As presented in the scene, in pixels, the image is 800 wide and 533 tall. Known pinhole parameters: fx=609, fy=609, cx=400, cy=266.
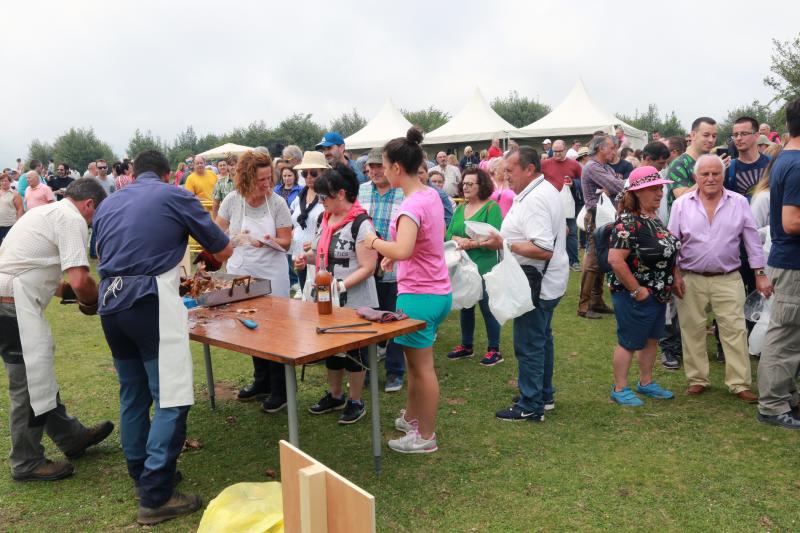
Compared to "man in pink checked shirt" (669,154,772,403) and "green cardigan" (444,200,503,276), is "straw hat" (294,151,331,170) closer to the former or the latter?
"green cardigan" (444,200,503,276)

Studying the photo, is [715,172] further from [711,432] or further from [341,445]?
[341,445]

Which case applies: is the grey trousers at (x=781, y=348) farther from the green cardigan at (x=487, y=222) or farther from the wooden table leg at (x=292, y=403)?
the wooden table leg at (x=292, y=403)

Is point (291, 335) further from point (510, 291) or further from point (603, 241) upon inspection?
point (603, 241)

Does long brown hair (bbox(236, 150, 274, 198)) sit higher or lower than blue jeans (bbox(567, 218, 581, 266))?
higher

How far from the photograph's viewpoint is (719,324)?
4.48m

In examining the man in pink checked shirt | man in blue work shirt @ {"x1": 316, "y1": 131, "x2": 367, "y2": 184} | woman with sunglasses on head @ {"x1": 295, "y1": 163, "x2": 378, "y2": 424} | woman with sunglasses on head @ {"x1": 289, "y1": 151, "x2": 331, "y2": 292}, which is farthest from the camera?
man in blue work shirt @ {"x1": 316, "y1": 131, "x2": 367, "y2": 184}

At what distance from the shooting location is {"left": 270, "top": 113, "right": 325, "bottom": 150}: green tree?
175 ft

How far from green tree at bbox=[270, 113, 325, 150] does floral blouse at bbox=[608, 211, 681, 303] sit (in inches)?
1980

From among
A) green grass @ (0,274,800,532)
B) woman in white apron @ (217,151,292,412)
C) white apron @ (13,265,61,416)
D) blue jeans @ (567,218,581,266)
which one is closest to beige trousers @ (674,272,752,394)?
green grass @ (0,274,800,532)

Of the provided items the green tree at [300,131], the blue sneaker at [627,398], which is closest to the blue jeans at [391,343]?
the blue sneaker at [627,398]

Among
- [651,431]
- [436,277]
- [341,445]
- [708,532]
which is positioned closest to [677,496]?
[708,532]

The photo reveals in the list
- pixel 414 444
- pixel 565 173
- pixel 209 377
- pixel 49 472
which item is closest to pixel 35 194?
pixel 209 377

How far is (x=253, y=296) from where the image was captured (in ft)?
13.8

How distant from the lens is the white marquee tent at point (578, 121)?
18234 millimetres
